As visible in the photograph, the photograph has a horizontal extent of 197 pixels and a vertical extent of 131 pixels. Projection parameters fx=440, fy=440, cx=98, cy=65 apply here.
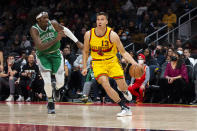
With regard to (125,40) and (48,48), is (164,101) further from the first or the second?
(48,48)

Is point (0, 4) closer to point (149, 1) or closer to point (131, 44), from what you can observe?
point (149, 1)

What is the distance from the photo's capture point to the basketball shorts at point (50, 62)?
827 centimetres

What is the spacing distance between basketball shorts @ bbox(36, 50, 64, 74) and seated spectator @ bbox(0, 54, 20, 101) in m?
5.11

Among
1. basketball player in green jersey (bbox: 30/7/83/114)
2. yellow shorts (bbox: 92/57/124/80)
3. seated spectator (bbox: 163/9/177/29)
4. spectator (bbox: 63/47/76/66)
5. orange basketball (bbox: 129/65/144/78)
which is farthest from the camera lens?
seated spectator (bbox: 163/9/177/29)

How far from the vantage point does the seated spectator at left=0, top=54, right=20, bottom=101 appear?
13.3m

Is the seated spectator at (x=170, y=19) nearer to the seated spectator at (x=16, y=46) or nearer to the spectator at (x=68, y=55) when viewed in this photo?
the spectator at (x=68, y=55)

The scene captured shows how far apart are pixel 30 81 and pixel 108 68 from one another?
5.77m

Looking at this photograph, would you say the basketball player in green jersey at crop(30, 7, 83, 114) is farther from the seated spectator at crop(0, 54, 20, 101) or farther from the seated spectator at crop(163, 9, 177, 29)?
the seated spectator at crop(163, 9, 177, 29)

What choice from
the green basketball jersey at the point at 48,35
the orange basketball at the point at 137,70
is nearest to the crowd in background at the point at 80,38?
the green basketball jersey at the point at 48,35

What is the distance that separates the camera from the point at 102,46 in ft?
24.5

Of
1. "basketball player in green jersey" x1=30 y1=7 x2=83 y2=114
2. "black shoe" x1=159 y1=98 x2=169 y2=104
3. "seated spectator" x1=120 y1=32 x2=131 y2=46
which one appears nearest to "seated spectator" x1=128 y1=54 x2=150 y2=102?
"black shoe" x1=159 y1=98 x2=169 y2=104

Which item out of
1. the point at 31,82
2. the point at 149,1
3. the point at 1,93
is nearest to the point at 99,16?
the point at 31,82

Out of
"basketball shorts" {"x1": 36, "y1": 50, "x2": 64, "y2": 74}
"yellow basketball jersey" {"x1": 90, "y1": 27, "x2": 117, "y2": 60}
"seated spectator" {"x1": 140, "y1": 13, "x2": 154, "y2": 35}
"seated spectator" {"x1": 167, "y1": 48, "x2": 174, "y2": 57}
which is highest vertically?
"seated spectator" {"x1": 140, "y1": 13, "x2": 154, "y2": 35}

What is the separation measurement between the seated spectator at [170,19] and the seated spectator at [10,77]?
5643 mm
